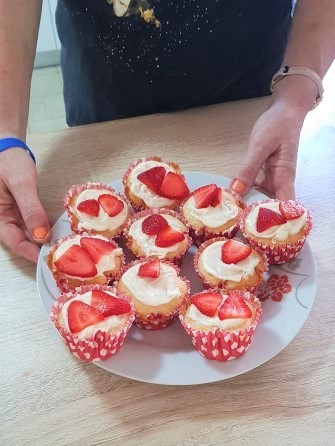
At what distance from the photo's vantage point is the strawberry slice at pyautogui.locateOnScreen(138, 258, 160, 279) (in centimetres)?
106

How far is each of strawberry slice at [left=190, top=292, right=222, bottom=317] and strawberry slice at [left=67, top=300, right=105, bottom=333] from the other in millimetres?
173

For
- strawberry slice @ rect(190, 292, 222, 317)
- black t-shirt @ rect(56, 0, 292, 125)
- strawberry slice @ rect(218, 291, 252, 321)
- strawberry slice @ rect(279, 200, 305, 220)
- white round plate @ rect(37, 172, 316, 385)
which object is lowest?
white round plate @ rect(37, 172, 316, 385)

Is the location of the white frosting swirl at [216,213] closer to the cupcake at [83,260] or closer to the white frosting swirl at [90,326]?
the cupcake at [83,260]

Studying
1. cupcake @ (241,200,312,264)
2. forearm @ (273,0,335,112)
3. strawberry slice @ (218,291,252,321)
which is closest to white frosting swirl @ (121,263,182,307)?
strawberry slice @ (218,291,252,321)

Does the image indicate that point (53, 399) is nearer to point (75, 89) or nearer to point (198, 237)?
point (198, 237)

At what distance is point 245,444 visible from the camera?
2.94 feet

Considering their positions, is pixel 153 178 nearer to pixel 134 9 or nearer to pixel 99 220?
pixel 99 220

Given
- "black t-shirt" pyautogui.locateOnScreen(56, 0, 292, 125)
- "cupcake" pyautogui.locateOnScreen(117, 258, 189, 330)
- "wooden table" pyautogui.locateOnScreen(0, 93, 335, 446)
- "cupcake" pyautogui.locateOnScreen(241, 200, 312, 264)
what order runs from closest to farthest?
"wooden table" pyautogui.locateOnScreen(0, 93, 335, 446)
"cupcake" pyautogui.locateOnScreen(117, 258, 189, 330)
"cupcake" pyautogui.locateOnScreen(241, 200, 312, 264)
"black t-shirt" pyautogui.locateOnScreen(56, 0, 292, 125)

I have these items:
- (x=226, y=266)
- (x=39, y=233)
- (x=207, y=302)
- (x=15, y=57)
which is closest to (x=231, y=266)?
(x=226, y=266)

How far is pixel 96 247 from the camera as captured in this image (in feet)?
3.63

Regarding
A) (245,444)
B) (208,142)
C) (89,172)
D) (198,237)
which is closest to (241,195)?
(198,237)

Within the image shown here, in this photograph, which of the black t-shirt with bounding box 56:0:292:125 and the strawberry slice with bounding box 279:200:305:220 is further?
the black t-shirt with bounding box 56:0:292:125

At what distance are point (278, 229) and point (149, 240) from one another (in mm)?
268

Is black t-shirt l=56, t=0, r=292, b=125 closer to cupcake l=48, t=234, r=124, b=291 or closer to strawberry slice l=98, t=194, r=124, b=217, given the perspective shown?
strawberry slice l=98, t=194, r=124, b=217
